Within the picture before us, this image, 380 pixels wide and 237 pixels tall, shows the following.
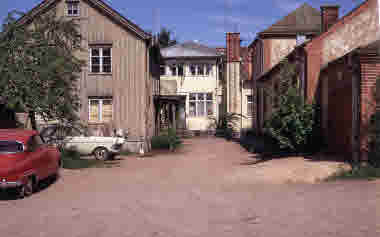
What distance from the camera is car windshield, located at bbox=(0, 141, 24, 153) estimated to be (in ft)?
31.0

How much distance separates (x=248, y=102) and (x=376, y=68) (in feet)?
67.3

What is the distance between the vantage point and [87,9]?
67.2 feet

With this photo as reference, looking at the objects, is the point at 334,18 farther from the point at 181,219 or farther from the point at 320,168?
the point at 181,219

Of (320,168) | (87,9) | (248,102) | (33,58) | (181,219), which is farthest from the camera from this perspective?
(248,102)

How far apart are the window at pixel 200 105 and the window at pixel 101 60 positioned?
45.7 ft

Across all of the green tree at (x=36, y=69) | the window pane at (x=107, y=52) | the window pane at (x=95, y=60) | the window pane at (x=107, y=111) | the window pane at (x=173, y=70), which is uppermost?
the window pane at (x=173, y=70)

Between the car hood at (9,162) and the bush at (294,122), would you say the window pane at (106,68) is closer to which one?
the bush at (294,122)

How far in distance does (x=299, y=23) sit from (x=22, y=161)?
2252 centimetres

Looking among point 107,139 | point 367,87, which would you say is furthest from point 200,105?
point 367,87

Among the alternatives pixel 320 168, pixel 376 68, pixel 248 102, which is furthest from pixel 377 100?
pixel 248 102

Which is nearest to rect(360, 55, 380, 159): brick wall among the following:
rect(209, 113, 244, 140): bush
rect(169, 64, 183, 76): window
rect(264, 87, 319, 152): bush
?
rect(264, 87, 319, 152): bush

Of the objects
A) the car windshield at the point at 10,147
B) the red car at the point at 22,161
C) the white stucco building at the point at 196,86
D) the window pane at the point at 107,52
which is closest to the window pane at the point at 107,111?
the window pane at the point at 107,52

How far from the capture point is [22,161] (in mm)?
9383

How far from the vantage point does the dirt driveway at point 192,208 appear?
6.28 meters
